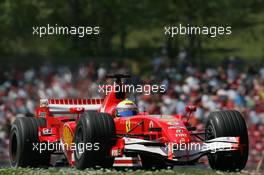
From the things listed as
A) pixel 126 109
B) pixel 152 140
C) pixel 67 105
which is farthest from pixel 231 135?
pixel 67 105

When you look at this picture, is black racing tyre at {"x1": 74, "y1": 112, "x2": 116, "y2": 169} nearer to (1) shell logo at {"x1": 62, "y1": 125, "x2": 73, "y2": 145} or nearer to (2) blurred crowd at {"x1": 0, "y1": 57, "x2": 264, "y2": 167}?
(1) shell logo at {"x1": 62, "y1": 125, "x2": 73, "y2": 145}

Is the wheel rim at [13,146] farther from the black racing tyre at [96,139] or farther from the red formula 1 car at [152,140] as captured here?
the black racing tyre at [96,139]

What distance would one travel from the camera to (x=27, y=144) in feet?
52.5

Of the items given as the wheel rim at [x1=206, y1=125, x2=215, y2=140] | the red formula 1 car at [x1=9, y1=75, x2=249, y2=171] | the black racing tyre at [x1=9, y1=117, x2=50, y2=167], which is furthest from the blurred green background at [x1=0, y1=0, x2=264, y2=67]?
the wheel rim at [x1=206, y1=125, x2=215, y2=140]

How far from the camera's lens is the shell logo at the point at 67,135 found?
15077 millimetres

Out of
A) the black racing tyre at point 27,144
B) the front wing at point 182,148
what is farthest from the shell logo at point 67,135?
the front wing at point 182,148

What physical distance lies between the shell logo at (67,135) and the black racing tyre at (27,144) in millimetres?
770

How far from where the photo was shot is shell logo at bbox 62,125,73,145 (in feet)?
49.5

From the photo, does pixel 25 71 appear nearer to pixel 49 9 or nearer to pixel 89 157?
pixel 49 9

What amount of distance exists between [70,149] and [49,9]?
16.3 m

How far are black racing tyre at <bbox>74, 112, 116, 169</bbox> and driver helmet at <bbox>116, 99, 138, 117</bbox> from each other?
1.30 meters

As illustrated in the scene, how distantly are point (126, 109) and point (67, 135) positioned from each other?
3.85 feet

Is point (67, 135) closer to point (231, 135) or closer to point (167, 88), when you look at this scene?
point (231, 135)

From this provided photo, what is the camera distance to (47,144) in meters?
16.1
